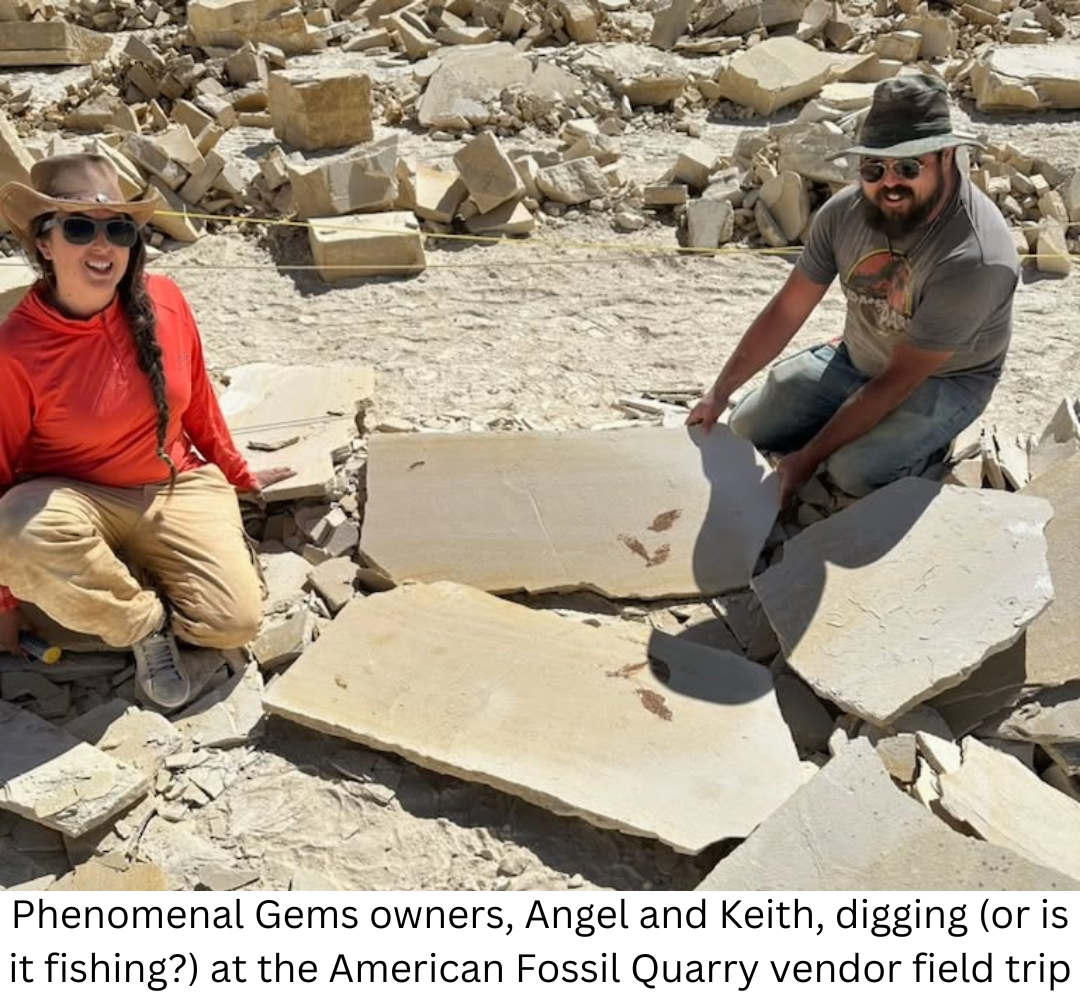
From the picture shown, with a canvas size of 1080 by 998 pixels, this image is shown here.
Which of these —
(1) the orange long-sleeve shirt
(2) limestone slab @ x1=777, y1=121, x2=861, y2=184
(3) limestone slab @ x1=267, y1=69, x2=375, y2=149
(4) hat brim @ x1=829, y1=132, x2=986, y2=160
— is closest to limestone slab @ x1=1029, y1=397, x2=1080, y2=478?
(4) hat brim @ x1=829, y1=132, x2=986, y2=160

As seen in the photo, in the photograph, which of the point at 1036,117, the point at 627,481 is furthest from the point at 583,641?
the point at 1036,117

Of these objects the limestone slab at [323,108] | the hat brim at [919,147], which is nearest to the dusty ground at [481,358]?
the limestone slab at [323,108]

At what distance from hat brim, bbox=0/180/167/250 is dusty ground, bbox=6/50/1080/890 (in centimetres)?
176

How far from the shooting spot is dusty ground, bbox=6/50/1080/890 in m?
3.37

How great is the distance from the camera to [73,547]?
362 centimetres

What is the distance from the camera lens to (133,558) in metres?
4.04

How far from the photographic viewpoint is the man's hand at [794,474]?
455cm

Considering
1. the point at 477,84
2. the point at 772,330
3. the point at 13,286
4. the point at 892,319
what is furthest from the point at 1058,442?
the point at 477,84

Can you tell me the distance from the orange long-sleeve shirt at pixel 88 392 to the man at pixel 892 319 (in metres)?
2.18

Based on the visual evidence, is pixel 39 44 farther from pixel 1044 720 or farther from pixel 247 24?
pixel 1044 720

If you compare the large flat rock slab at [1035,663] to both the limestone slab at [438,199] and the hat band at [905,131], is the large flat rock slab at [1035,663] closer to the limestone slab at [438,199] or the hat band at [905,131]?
the hat band at [905,131]

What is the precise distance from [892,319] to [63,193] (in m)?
3.01
